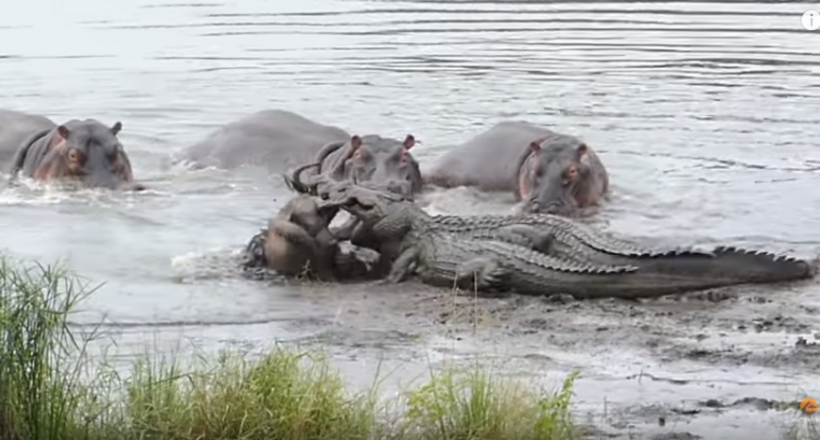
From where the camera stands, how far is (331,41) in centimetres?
2055

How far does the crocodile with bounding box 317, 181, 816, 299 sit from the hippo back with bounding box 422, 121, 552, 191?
3.10 metres

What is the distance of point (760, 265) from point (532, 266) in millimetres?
1154

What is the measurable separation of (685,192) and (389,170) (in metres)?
2.21

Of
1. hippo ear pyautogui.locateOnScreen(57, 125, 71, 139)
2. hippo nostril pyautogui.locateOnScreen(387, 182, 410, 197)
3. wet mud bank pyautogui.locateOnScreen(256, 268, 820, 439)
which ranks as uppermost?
hippo ear pyautogui.locateOnScreen(57, 125, 71, 139)

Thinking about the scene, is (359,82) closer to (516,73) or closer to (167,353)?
(516,73)

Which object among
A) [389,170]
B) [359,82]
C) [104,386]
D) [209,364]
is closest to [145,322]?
[209,364]

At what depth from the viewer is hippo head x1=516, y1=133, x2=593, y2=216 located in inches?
398

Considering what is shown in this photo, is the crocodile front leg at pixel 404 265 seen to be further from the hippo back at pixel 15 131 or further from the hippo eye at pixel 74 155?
the hippo back at pixel 15 131

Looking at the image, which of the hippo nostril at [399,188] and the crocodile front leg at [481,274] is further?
the hippo nostril at [399,188]

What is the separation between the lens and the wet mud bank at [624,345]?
5.71 m

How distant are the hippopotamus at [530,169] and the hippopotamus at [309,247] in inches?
84.4

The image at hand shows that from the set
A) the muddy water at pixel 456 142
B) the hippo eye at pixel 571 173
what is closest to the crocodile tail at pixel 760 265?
the muddy water at pixel 456 142

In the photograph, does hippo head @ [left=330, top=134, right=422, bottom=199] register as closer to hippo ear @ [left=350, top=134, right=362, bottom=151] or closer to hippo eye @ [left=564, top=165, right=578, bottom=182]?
hippo ear @ [left=350, top=134, right=362, bottom=151]

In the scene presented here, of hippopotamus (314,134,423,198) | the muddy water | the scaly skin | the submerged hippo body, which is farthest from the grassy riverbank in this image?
A: the submerged hippo body
